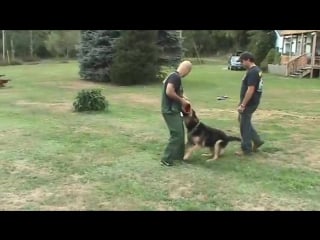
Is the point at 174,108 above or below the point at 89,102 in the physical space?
above

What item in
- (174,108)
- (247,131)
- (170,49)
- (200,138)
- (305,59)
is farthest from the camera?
(305,59)

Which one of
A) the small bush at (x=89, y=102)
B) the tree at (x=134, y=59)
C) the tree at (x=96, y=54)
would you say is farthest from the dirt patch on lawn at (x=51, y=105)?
the tree at (x=96, y=54)

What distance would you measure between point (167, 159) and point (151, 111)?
6.59 meters

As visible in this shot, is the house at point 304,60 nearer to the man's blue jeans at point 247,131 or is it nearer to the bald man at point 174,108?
the man's blue jeans at point 247,131

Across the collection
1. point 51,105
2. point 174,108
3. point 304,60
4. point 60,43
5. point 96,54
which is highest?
point 60,43

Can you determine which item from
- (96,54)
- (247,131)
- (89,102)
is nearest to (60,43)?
(96,54)

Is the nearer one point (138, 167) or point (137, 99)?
point (138, 167)

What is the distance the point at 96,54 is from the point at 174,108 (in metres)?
18.0

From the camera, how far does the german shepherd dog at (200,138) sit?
673 cm

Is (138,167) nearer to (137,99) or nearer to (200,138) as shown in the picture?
(200,138)

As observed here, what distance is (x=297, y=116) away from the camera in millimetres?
12125

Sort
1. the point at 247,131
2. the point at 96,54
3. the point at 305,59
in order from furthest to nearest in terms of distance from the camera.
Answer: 1. the point at 305,59
2. the point at 96,54
3. the point at 247,131

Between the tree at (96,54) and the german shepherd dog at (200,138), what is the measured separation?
1683 cm

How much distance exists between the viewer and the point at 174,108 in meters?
6.47
